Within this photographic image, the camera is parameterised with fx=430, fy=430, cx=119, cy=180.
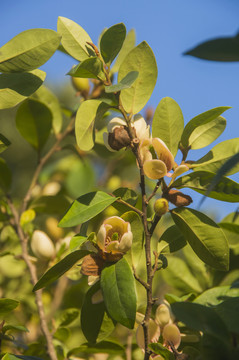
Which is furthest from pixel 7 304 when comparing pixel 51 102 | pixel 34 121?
pixel 51 102

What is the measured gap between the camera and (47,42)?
77 centimetres

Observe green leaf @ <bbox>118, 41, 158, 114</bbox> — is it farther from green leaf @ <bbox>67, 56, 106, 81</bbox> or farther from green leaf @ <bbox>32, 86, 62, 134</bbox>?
green leaf @ <bbox>32, 86, 62, 134</bbox>

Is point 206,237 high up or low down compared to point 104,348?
up

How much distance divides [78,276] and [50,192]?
0.52m

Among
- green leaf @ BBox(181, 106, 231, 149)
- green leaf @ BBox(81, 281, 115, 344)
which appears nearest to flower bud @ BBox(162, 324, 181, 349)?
green leaf @ BBox(81, 281, 115, 344)

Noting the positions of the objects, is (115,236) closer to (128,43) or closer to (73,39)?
(73,39)

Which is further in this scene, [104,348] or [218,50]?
[104,348]

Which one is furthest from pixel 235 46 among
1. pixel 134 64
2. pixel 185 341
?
Result: pixel 185 341

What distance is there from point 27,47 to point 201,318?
0.54 metres

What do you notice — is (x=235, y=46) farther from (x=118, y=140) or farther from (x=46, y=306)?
(x=46, y=306)

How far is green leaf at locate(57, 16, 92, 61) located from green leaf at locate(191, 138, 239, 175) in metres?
0.31

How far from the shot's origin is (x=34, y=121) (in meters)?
1.27

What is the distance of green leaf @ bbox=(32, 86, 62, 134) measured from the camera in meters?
1.36

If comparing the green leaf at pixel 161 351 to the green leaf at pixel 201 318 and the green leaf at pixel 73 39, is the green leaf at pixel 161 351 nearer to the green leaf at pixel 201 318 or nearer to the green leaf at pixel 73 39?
the green leaf at pixel 201 318
